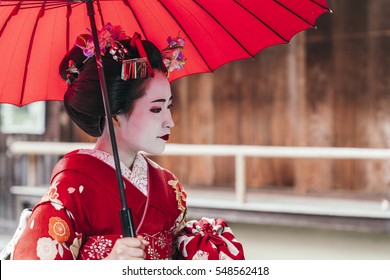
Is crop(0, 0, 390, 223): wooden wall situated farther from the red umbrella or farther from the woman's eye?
the woman's eye

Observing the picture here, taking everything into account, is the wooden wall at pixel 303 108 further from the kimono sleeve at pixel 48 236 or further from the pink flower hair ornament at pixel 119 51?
the kimono sleeve at pixel 48 236

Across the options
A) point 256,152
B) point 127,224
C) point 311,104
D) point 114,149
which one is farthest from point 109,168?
point 311,104

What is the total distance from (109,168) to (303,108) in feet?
20.2

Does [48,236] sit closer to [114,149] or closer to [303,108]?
[114,149]

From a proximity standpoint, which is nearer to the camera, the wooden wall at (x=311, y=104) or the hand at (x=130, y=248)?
the hand at (x=130, y=248)

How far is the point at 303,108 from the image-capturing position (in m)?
7.78

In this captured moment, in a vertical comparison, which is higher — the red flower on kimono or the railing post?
the railing post

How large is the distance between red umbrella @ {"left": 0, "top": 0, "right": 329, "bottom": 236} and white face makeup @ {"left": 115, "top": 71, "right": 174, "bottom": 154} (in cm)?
32

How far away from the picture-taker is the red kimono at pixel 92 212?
1717 mm

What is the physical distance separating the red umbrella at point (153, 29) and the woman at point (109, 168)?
15 centimetres

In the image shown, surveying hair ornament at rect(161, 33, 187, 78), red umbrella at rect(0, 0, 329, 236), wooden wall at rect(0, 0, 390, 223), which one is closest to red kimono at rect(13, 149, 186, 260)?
hair ornament at rect(161, 33, 187, 78)

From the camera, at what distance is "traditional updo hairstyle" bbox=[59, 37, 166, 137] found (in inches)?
72.8

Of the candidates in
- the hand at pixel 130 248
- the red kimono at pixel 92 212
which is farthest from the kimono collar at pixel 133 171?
the hand at pixel 130 248

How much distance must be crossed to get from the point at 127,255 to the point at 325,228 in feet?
16.2
